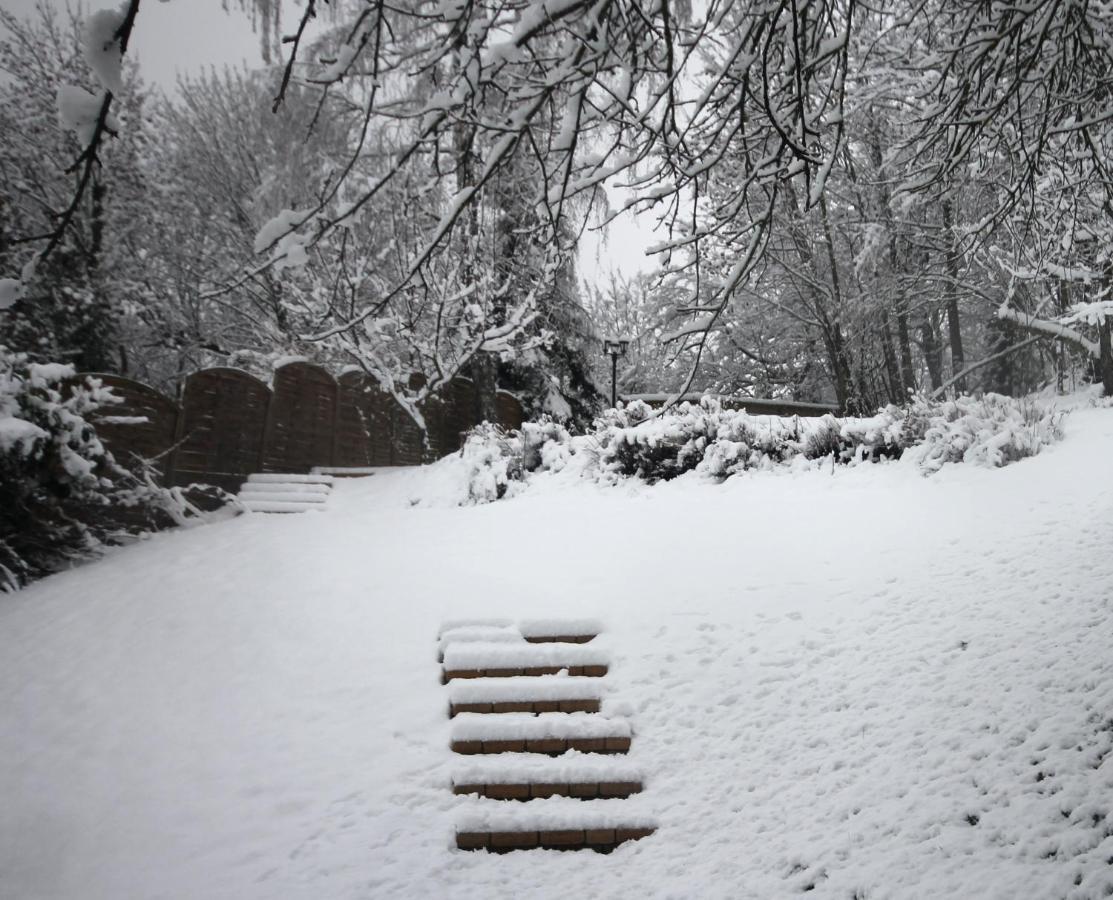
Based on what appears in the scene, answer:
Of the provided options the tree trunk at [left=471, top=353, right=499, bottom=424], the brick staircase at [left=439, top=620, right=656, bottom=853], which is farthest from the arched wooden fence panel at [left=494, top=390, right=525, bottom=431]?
the brick staircase at [left=439, top=620, right=656, bottom=853]

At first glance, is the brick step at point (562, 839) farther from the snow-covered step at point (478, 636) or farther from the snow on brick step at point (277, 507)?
the snow on brick step at point (277, 507)

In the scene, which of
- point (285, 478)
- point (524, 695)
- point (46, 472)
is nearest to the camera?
point (524, 695)

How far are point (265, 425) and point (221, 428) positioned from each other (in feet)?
2.25

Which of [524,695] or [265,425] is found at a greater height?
[265,425]

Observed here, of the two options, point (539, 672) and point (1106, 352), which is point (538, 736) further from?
point (1106, 352)

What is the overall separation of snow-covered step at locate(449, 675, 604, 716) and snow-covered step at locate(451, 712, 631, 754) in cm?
12

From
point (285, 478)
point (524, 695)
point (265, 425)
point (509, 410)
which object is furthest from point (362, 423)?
point (524, 695)

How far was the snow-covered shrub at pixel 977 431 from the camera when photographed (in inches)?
200

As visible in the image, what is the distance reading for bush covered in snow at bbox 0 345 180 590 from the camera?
4.72 meters

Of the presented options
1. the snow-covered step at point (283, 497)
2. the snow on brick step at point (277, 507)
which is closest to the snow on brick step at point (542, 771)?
the snow on brick step at point (277, 507)

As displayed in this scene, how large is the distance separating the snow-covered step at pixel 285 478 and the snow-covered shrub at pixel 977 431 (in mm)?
6409

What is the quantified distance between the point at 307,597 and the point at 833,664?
3.08 metres

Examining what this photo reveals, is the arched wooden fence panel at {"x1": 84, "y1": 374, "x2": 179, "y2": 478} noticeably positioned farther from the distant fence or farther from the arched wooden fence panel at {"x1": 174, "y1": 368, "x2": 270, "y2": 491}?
the arched wooden fence panel at {"x1": 174, "y1": 368, "x2": 270, "y2": 491}

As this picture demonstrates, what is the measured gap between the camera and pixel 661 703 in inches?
123
